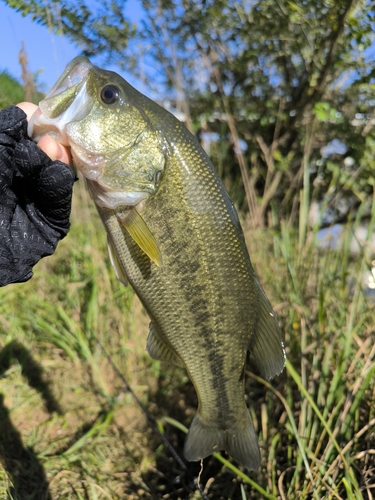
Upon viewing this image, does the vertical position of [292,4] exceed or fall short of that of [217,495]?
it exceeds it

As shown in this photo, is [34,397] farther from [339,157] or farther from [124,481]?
[339,157]

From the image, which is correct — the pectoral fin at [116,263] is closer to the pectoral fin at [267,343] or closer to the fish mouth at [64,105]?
the fish mouth at [64,105]


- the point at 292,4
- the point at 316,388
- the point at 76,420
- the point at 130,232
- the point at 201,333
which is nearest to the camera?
the point at 130,232

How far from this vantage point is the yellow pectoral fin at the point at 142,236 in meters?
1.63

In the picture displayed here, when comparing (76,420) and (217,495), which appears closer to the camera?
(217,495)

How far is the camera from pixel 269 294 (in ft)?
11.2

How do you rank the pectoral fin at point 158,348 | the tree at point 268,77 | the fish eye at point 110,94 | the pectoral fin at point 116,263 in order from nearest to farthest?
the fish eye at point 110,94
the pectoral fin at point 116,263
the pectoral fin at point 158,348
the tree at point 268,77

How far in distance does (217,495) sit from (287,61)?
4578mm

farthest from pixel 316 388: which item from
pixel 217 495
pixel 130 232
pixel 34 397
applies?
pixel 34 397

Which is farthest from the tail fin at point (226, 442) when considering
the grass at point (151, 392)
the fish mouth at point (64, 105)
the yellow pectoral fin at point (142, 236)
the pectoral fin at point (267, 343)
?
the fish mouth at point (64, 105)

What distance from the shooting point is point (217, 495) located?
8.54ft

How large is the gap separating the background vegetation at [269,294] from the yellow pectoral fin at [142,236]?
97 centimetres

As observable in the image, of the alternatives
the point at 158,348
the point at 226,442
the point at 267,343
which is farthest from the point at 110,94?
the point at 226,442

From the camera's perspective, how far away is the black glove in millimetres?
1650
